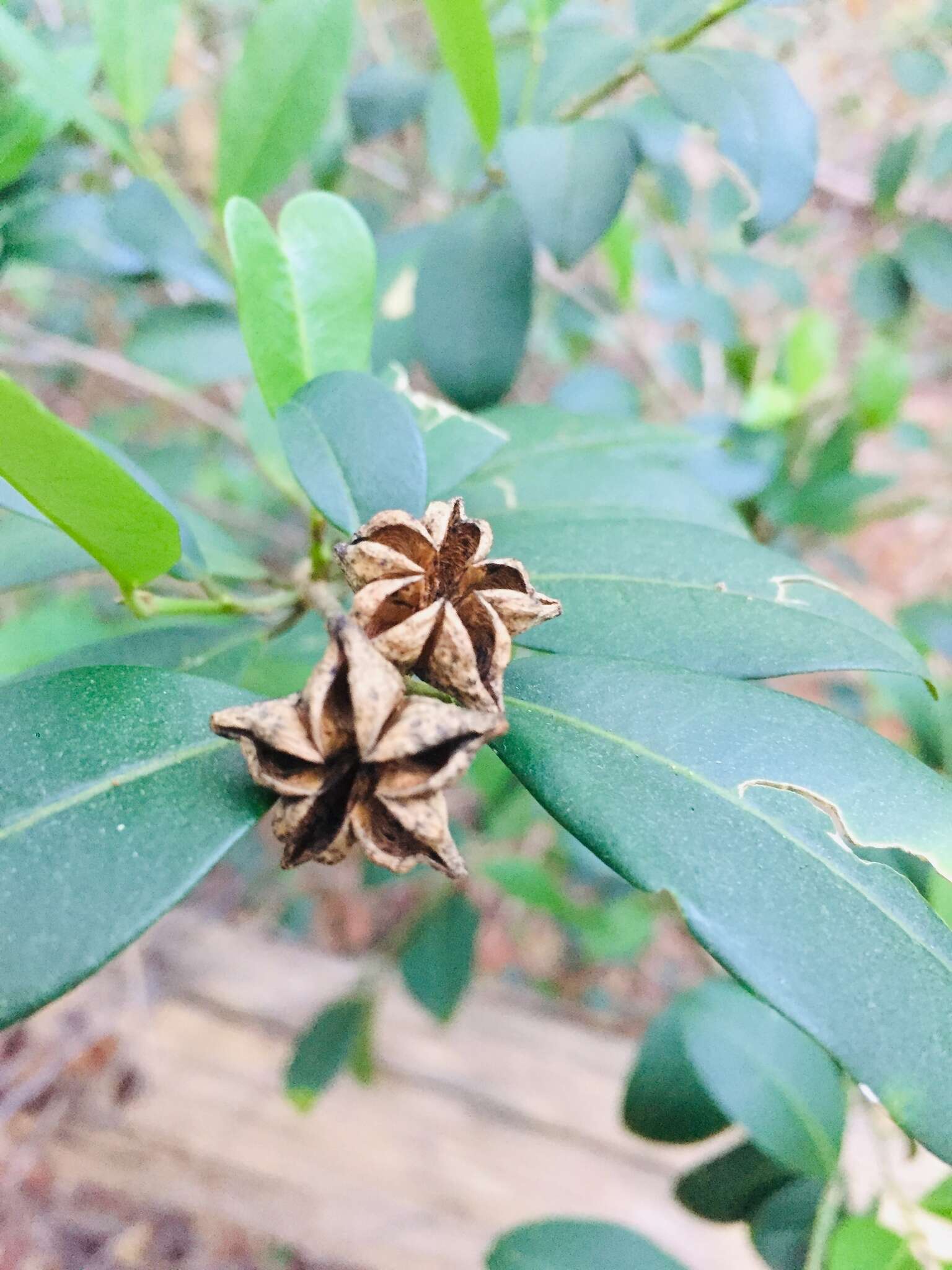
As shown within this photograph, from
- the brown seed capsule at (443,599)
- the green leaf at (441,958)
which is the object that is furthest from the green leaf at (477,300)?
the green leaf at (441,958)

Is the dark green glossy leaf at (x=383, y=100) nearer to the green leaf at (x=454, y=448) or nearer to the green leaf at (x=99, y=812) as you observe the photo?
the green leaf at (x=454, y=448)

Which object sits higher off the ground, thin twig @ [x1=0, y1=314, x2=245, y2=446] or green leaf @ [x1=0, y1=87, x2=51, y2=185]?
green leaf @ [x1=0, y1=87, x2=51, y2=185]

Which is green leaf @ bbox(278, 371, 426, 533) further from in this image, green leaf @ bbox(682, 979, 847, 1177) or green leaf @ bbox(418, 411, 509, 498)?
green leaf @ bbox(682, 979, 847, 1177)

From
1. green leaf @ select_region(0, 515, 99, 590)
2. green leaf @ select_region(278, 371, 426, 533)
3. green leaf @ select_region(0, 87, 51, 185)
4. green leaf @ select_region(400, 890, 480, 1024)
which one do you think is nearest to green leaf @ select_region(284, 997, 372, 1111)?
green leaf @ select_region(400, 890, 480, 1024)

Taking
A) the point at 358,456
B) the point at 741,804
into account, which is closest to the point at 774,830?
the point at 741,804

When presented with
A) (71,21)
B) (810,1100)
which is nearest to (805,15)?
(71,21)

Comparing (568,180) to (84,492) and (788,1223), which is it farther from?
(788,1223)
